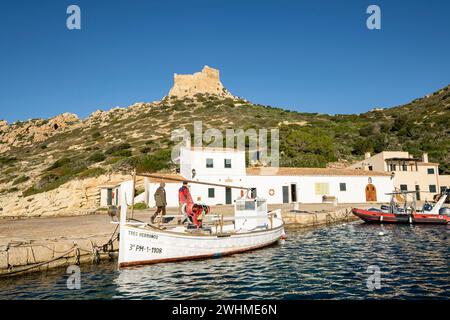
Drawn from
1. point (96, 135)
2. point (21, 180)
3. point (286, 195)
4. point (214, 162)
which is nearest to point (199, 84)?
point (96, 135)

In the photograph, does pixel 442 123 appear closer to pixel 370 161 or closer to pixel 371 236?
pixel 370 161

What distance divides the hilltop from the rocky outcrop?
0.26 m

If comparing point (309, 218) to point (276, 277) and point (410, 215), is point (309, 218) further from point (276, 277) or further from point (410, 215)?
point (276, 277)

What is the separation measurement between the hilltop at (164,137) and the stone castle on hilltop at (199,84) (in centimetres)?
1839

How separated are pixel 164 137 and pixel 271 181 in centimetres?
3637

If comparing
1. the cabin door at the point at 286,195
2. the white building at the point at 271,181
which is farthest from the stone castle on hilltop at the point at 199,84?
the cabin door at the point at 286,195

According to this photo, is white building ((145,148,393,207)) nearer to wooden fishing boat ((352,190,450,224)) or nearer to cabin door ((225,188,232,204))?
cabin door ((225,188,232,204))

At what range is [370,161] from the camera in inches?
1747

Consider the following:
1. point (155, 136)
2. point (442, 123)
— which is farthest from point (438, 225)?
point (155, 136)

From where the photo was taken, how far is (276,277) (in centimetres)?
1081

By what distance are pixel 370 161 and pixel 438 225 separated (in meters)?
21.5

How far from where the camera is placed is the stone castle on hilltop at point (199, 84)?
12456 cm

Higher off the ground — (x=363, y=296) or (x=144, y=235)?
(x=144, y=235)

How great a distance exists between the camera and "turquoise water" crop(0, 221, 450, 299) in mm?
9062
